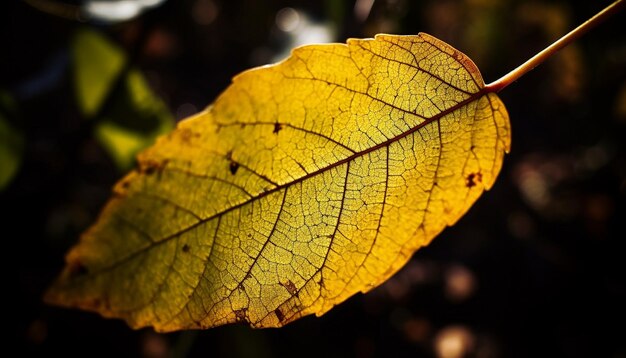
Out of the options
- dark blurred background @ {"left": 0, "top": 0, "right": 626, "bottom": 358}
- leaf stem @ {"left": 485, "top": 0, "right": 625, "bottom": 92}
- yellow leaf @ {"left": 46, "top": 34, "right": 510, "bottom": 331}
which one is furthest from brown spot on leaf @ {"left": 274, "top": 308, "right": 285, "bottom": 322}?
dark blurred background @ {"left": 0, "top": 0, "right": 626, "bottom": 358}

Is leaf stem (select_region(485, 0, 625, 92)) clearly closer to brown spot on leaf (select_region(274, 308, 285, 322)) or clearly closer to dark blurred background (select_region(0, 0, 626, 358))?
brown spot on leaf (select_region(274, 308, 285, 322))

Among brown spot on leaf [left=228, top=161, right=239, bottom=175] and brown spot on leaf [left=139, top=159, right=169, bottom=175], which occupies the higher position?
brown spot on leaf [left=139, top=159, right=169, bottom=175]

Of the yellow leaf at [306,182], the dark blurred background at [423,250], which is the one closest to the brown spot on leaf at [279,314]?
the yellow leaf at [306,182]

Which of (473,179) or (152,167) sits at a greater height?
(152,167)

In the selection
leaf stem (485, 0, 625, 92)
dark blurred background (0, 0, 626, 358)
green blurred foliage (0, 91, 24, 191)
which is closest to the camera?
leaf stem (485, 0, 625, 92)

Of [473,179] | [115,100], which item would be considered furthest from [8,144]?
[473,179]

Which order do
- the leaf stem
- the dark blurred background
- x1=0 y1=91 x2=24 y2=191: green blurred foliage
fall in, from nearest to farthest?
the leaf stem
x1=0 y1=91 x2=24 y2=191: green blurred foliage
the dark blurred background

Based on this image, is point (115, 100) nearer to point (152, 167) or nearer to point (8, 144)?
point (8, 144)
